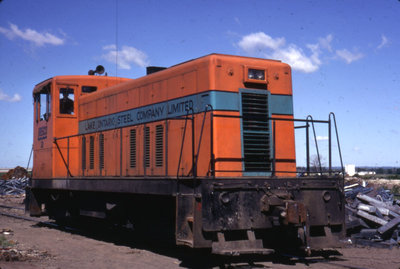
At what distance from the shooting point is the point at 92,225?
441 inches

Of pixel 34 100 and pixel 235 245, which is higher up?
pixel 34 100

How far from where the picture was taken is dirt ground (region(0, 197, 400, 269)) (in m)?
6.47

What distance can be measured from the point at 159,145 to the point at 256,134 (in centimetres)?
171

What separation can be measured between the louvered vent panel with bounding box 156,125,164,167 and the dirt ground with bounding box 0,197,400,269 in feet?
4.89

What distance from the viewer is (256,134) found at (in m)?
7.07

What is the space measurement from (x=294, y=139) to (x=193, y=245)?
8.71ft

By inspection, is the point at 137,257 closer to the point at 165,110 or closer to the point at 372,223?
the point at 165,110

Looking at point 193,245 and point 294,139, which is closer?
point 193,245

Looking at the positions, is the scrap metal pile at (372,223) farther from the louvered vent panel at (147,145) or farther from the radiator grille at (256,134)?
the louvered vent panel at (147,145)

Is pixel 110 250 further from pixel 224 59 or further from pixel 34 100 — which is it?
pixel 34 100

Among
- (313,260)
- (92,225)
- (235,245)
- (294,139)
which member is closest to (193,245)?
(235,245)

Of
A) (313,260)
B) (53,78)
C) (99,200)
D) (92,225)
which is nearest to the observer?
(313,260)

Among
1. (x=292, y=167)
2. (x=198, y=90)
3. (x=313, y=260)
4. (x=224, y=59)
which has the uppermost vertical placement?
(x=224, y=59)

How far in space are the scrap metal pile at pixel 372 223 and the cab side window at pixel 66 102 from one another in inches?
252
